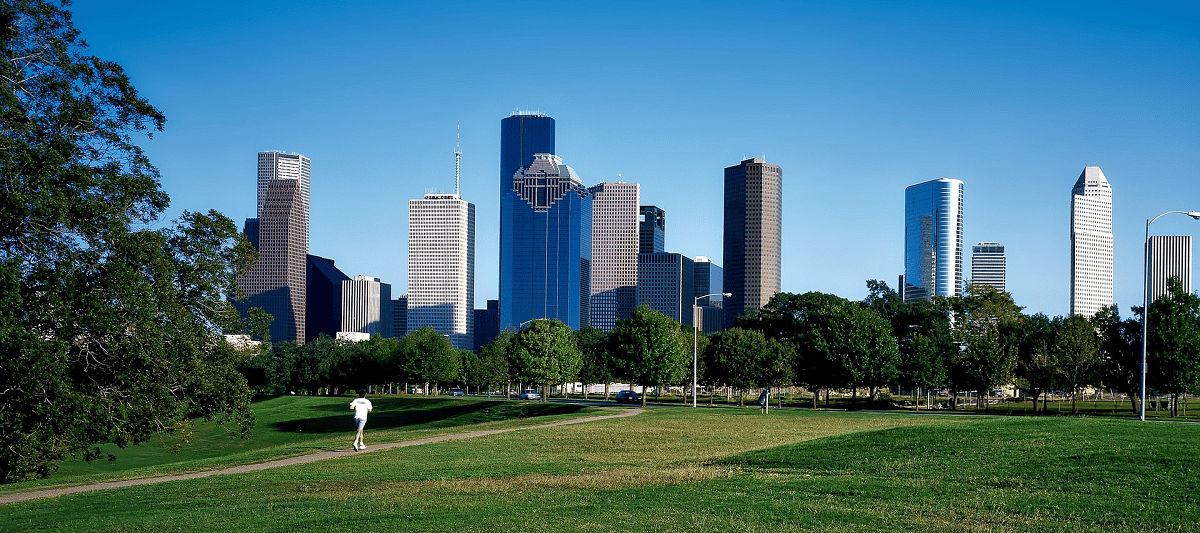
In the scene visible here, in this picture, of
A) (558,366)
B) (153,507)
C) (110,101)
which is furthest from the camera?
(558,366)

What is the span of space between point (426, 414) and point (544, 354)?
11.6 metres

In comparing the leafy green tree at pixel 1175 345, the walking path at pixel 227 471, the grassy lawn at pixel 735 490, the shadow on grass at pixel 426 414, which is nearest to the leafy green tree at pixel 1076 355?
the leafy green tree at pixel 1175 345

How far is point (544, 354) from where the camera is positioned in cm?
8325

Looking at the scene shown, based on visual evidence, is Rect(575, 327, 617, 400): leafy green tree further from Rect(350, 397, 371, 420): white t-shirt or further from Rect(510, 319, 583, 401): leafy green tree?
Rect(350, 397, 371, 420): white t-shirt

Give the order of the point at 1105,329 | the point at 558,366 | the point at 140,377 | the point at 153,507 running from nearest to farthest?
the point at 153,507
the point at 140,377
the point at 1105,329
the point at 558,366

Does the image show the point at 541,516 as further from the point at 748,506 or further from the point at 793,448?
the point at 793,448

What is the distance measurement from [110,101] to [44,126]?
2.79m

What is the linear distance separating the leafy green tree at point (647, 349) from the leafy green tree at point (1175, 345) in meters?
30.0

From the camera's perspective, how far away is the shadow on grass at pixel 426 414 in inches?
2613

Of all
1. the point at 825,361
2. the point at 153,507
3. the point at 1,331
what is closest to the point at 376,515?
the point at 153,507

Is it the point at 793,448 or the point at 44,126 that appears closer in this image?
the point at 793,448

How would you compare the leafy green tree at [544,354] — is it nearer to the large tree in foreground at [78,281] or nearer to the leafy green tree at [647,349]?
the leafy green tree at [647,349]

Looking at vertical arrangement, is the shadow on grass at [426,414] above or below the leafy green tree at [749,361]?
Answer: below

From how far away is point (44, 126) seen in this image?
3005 centimetres
